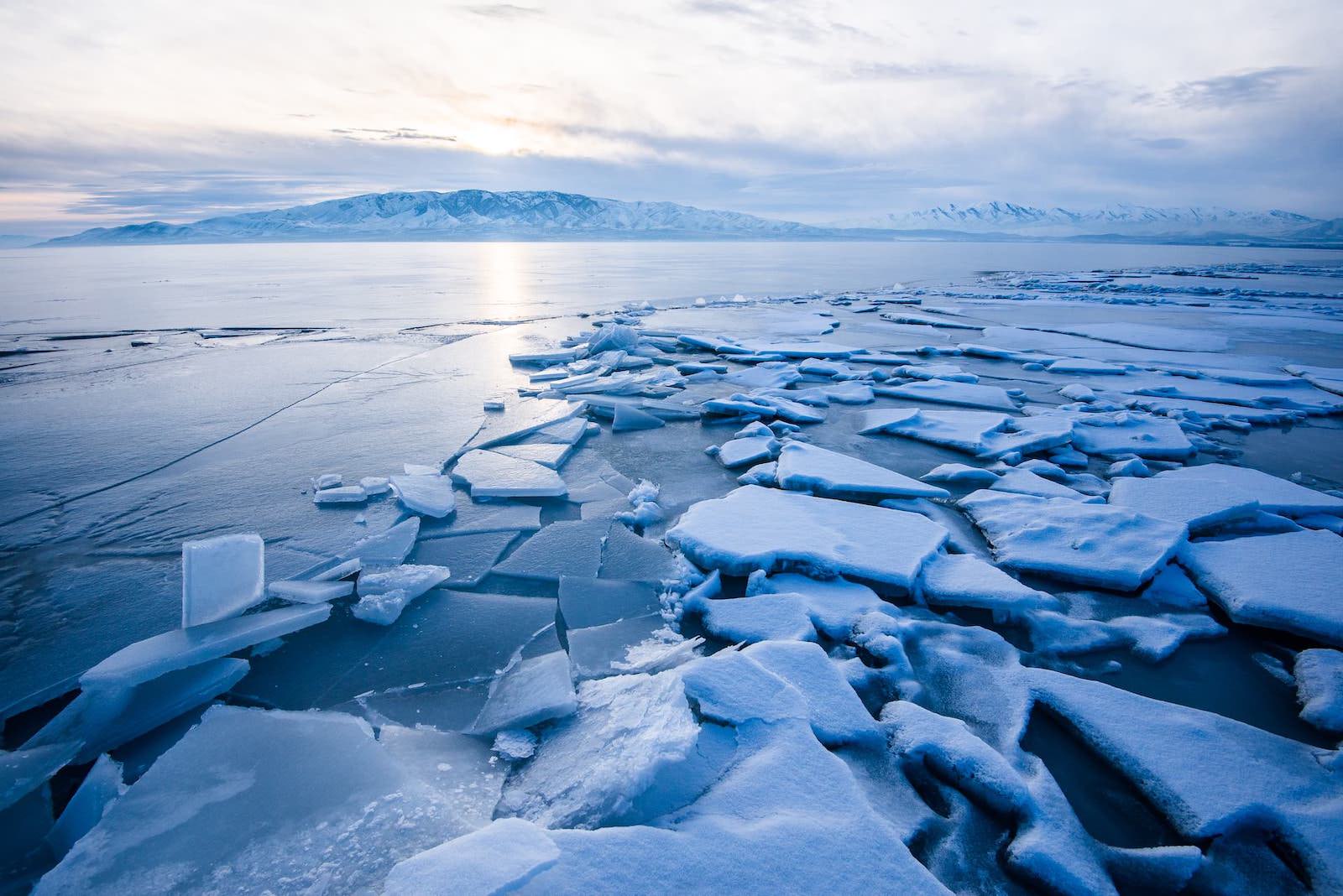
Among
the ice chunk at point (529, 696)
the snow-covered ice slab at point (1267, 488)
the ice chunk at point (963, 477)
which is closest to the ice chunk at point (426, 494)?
the ice chunk at point (529, 696)

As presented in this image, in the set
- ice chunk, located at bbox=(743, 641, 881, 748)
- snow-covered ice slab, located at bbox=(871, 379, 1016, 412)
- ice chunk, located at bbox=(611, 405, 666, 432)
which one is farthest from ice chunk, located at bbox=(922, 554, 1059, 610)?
snow-covered ice slab, located at bbox=(871, 379, 1016, 412)

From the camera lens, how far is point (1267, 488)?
122 inches

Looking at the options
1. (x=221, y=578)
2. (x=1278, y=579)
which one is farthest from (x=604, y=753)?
(x=1278, y=579)

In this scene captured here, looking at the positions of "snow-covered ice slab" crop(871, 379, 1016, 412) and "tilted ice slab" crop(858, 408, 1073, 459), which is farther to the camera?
"snow-covered ice slab" crop(871, 379, 1016, 412)

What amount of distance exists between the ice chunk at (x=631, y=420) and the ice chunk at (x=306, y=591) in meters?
2.43

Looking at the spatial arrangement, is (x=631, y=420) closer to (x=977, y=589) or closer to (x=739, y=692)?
(x=977, y=589)

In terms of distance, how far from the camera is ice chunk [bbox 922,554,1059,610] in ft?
7.02

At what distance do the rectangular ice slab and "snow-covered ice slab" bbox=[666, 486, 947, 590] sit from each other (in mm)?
1551

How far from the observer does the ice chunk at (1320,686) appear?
5.40 feet

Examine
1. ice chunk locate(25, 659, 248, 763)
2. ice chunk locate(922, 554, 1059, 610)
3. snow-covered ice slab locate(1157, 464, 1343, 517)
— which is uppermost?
snow-covered ice slab locate(1157, 464, 1343, 517)

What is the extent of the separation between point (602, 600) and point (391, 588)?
777mm

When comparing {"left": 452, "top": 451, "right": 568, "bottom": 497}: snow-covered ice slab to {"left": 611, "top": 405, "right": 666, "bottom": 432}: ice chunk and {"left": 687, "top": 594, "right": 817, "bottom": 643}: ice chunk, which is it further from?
{"left": 687, "top": 594, "right": 817, "bottom": 643}: ice chunk

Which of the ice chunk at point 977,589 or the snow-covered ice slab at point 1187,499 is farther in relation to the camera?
the snow-covered ice slab at point 1187,499

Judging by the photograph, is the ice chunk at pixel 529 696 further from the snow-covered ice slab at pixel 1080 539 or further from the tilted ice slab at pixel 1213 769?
the snow-covered ice slab at pixel 1080 539
